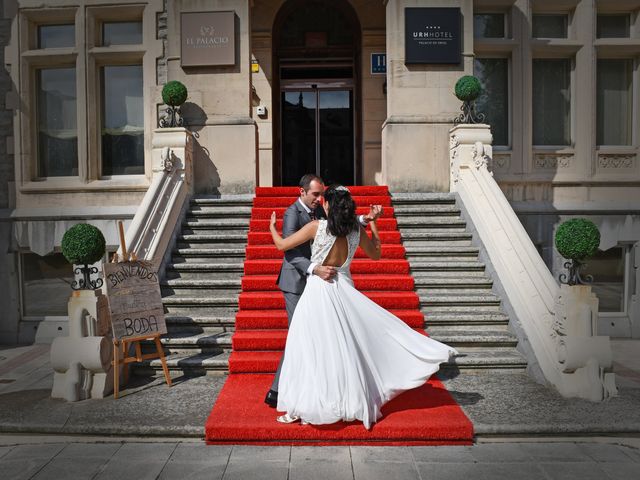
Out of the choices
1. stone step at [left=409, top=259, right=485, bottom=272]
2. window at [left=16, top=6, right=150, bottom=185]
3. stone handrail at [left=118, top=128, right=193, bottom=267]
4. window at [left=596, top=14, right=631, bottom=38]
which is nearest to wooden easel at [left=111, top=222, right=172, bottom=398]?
stone handrail at [left=118, top=128, right=193, bottom=267]

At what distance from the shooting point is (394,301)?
7.09m

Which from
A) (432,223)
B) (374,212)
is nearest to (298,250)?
(374,212)

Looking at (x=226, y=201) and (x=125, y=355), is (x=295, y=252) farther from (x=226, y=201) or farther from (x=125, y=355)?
(x=226, y=201)

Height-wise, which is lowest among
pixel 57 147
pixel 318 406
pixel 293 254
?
pixel 318 406

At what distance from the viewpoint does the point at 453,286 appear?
7484 mm

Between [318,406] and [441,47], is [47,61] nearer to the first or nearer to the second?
[441,47]

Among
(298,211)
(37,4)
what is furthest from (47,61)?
(298,211)

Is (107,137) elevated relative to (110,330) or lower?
elevated

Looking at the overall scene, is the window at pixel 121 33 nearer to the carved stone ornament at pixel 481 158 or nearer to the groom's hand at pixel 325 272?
the carved stone ornament at pixel 481 158

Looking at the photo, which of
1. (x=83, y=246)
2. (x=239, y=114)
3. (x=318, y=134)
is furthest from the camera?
(x=318, y=134)

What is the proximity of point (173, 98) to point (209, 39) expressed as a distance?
1391 mm

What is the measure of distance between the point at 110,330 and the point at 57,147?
21.1 ft

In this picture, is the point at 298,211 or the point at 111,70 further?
the point at 111,70

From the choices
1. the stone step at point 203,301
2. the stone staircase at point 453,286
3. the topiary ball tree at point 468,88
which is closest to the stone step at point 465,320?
the stone staircase at point 453,286
